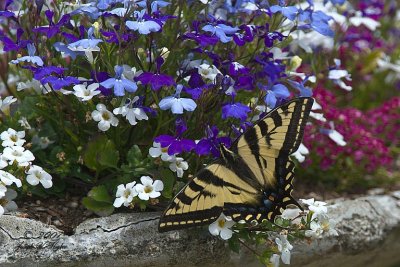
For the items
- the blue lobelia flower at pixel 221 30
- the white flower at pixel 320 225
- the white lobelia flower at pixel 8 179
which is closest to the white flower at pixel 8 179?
the white lobelia flower at pixel 8 179

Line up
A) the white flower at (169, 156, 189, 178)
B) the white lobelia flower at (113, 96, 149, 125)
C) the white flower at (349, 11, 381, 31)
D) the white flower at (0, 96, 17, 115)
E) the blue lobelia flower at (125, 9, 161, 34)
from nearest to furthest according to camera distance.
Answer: the blue lobelia flower at (125, 9, 161, 34), the white lobelia flower at (113, 96, 149, 125), the white flower at (169, 156, 189, 178), the white flower at (0, 96, 17, 115), the white flower at (349, 11, 381, 31)

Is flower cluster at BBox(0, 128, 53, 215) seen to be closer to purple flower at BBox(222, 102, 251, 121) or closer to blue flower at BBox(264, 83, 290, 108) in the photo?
purple flower at BBox(222, 102, 251, 121)

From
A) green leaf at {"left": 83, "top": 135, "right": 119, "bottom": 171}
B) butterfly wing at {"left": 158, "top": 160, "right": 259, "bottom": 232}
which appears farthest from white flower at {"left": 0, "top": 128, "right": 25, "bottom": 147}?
butterfly wing at {"left": 158, "top": 160, "right": 259, "bottom": 232}

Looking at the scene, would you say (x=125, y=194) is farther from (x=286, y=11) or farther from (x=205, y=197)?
(x=286, y=11)

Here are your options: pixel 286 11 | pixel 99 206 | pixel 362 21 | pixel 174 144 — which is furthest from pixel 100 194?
Result: pixel 362 21

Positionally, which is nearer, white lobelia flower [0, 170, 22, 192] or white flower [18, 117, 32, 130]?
white lobelia flower [0, 170, 22, 192]

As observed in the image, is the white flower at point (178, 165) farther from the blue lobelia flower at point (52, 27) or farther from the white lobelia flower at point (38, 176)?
the blue lobelia flower at point (52, 27)

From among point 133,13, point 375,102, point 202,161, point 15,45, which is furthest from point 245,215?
point 375,102
